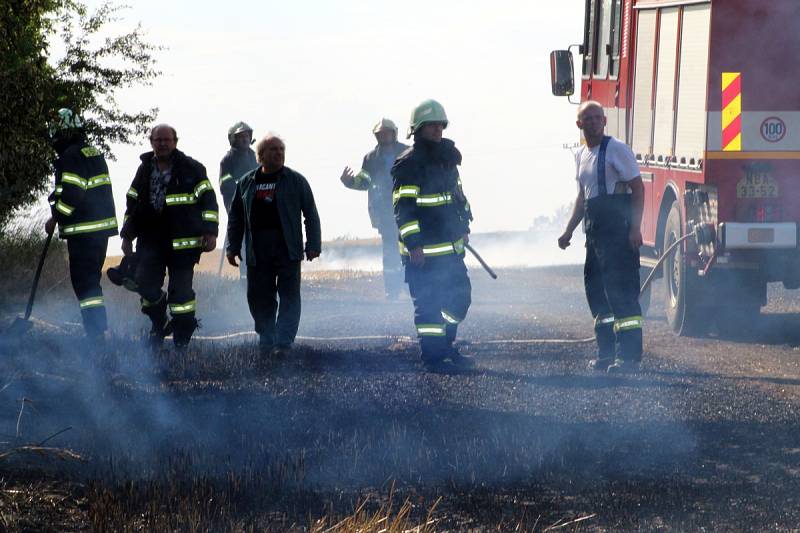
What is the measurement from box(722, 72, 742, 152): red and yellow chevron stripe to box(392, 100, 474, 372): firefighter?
2205mm

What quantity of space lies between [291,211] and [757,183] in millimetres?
3536

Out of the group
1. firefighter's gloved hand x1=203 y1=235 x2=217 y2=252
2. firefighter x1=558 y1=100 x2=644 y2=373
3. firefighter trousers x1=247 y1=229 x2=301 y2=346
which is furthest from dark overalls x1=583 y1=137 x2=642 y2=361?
firefighter's gloved hand x1=203 y1=235 x2=217 y2=252

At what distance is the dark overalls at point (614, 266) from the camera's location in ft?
29.5

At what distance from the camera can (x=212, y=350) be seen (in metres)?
10.2

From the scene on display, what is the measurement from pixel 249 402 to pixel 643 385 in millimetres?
2489

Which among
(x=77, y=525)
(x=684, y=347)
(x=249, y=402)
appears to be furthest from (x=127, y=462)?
(x=684, y=347)

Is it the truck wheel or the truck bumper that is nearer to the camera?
the truck bumper

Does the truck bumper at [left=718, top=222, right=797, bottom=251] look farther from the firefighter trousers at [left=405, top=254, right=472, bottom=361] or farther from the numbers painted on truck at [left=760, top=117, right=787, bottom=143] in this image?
the firefighter trousers at [left=405, top=254, right=472, bottom=361]

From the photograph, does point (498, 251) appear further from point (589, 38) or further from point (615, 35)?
point (615, 35)

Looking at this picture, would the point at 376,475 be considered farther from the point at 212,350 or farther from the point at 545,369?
the point at 212,350

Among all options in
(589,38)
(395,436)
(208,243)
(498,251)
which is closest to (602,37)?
(589,38)

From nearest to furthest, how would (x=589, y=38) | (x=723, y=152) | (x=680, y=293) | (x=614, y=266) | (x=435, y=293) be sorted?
(x=614, y=266) < (x=435, y=293) < (x=723, y=152) < (x=680, y=293) < (x=589, y=38)

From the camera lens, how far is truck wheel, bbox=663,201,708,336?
11.1 metres

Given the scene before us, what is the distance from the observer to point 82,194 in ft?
31.9
